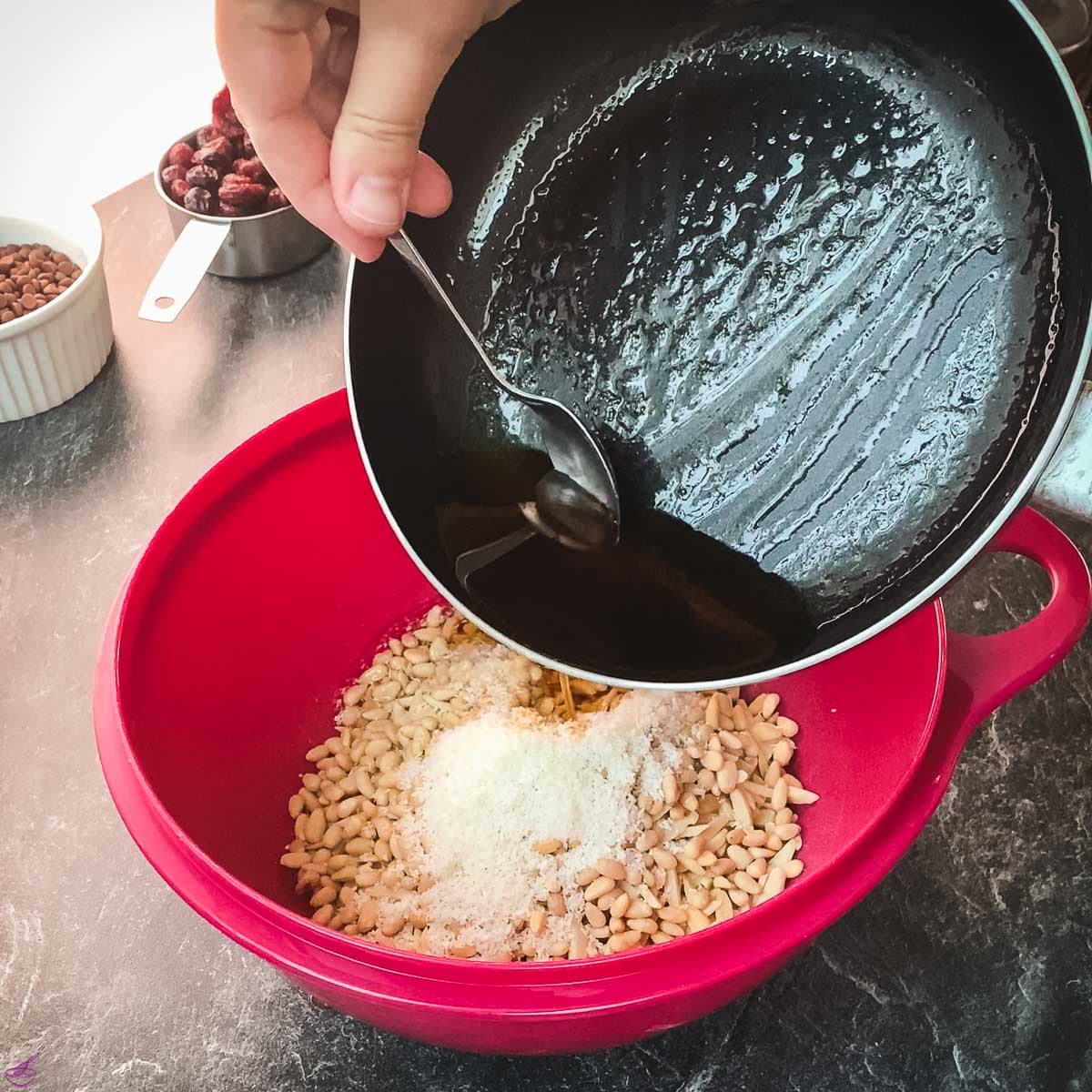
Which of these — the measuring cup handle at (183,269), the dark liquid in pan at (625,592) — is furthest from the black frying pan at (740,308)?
the measuring cup handle at (183,269)

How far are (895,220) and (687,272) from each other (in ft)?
0.42

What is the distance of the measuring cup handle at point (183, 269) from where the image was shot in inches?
43.4

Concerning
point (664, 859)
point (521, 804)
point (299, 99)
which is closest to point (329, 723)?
point (521, 804)

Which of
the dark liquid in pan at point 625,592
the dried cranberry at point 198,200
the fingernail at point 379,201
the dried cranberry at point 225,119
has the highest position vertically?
the fingernail at point 379,201

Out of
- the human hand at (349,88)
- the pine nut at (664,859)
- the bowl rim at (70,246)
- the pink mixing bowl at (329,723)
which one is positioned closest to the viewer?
the human hand at (349,88)

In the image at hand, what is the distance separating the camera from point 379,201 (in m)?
0.52

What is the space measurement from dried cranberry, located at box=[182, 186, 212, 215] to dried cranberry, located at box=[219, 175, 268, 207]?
0.05 feet

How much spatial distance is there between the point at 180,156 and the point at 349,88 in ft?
2.61

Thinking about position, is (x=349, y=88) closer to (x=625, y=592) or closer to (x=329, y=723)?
(x=625, y=592)

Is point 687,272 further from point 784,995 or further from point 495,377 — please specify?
point 784,995

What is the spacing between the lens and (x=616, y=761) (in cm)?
86

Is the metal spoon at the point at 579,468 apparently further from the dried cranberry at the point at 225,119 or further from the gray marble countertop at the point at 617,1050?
the dried cranberry at the point at 225,119

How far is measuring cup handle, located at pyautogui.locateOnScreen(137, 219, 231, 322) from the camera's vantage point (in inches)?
43.4

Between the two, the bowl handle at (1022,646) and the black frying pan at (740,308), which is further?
the bowl handle at (1022,646)
